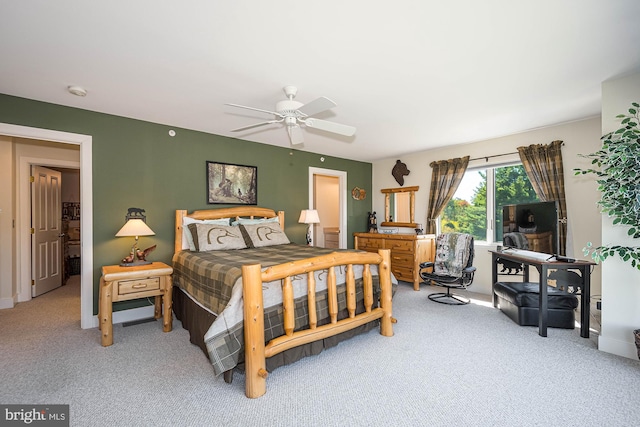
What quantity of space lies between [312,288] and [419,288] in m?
3.18

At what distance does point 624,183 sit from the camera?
2.33m

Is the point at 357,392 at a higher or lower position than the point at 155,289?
lower

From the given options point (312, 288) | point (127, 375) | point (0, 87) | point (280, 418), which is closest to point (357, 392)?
point (280, 418)

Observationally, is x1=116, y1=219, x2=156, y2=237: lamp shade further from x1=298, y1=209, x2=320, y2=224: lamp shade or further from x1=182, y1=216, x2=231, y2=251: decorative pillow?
x1=298, y1=209, x2=320, y2=224: lamp shade

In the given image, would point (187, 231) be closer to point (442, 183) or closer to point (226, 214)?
point (226, 214)

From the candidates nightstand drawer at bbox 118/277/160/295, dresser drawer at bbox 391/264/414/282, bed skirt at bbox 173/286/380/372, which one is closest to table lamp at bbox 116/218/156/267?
nightstand drawer at bbox 118/277/160/295

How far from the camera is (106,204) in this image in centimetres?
349

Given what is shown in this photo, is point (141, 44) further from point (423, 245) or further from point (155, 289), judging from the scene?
point (423, 245)

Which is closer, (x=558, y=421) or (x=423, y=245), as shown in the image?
(x=558, y=421)

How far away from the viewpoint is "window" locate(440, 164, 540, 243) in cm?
449

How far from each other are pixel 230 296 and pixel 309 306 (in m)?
0.63

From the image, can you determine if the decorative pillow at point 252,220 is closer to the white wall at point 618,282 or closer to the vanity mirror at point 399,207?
the vanity mirror at point 399,207

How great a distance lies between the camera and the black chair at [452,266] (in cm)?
407

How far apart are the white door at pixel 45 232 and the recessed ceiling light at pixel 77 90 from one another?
99.8 inches
